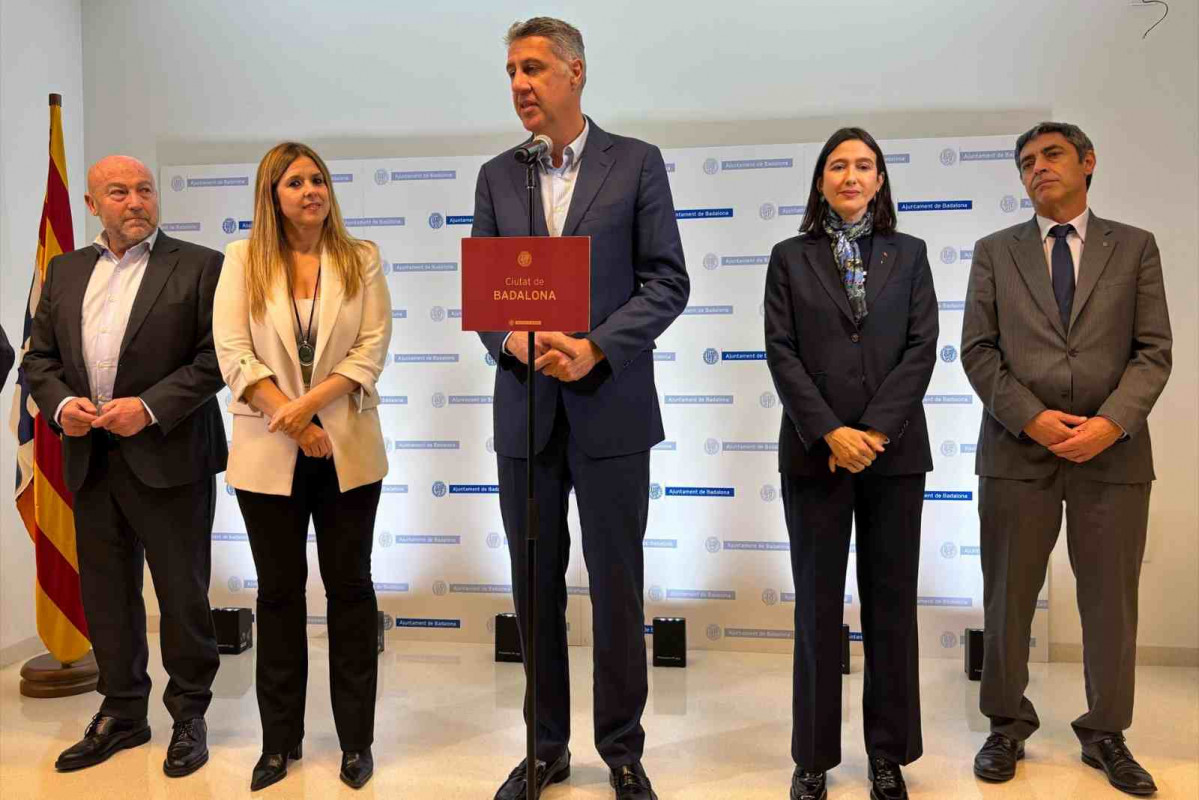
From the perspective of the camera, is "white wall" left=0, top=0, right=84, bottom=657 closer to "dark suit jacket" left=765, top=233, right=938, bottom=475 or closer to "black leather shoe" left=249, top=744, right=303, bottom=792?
"black leather shoe" left=249, top=744, right=303, bottom=792

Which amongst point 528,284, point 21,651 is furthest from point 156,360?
point 21,651

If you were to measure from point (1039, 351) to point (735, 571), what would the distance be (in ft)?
5.69

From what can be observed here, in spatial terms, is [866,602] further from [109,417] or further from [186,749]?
[109,417]

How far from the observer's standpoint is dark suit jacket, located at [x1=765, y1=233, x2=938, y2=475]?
2557 millimetres

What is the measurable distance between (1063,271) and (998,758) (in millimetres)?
1461

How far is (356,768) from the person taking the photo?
2.82 m

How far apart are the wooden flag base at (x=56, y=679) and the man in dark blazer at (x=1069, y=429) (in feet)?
10.5

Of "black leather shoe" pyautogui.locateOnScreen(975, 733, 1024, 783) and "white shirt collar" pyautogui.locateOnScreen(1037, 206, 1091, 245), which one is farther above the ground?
"white shirt collar" pyautogui.locateOnScreen(1037, 206, 1091, 245)

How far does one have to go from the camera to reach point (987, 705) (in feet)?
9.68

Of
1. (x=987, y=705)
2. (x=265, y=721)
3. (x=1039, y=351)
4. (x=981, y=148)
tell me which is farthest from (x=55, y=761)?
(x=981, y=148)

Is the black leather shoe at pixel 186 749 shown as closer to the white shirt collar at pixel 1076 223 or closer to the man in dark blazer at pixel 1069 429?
the man in dark blazer at pixel 1069 429

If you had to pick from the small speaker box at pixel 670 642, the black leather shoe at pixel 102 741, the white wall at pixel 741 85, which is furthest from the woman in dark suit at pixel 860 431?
the black leather shoe at pixel 102 741

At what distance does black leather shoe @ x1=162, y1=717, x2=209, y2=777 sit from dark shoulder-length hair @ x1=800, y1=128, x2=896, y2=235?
2389 mm

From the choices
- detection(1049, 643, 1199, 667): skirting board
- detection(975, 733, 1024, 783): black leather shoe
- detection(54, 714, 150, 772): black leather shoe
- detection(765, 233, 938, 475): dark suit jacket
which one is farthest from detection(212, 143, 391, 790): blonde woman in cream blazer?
detection(1049, 643, 1199, 667): skirting board
